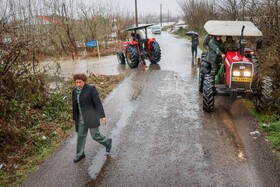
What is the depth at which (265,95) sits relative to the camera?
22.5ft

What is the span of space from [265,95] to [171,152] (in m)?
2.87

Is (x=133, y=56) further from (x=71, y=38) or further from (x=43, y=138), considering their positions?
(x=71, y=38)

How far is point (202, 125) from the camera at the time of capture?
22.2 feet

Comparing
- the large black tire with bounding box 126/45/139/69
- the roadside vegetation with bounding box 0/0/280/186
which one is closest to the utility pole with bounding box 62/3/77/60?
the large black tire with bounding box 126/45/139/69

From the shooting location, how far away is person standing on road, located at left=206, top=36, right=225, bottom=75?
812cm

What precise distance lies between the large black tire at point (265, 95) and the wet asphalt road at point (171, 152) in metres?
0.45

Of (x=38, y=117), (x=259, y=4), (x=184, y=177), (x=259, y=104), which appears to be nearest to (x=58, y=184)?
(x=184, y=177)

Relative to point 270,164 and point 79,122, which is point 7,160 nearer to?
point 79,122

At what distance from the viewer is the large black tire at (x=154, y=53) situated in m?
15.0

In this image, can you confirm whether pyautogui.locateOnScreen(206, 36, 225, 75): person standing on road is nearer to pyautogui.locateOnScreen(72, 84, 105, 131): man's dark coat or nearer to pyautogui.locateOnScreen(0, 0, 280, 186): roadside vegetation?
pyautogui.locateOnScreen(0, 0, 280, 186): roadside vegetation

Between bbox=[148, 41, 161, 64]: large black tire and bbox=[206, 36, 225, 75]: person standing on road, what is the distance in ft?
21.3

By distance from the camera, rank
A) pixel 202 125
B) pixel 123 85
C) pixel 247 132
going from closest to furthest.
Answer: pixel 247 132 < pixel 202 125 < pixel 123 85

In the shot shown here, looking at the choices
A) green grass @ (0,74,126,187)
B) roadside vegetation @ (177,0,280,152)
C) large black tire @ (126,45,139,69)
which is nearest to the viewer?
green grass @ (0,74,126,187)

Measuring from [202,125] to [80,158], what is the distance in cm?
290
